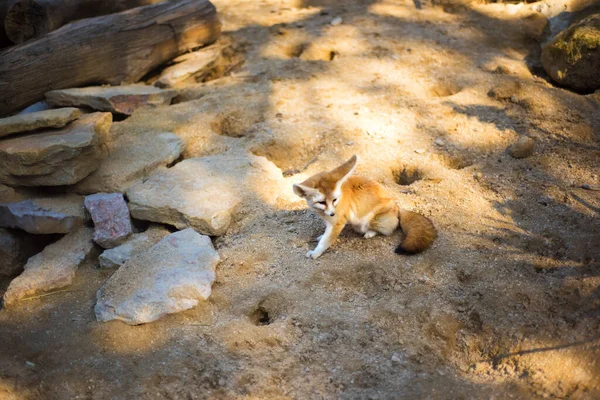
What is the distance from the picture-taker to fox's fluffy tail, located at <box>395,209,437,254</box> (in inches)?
154

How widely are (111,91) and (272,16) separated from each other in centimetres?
324

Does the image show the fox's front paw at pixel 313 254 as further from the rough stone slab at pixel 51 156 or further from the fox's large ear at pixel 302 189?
the rough stone slab at pixel 51 156

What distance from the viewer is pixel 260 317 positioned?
3.73 m

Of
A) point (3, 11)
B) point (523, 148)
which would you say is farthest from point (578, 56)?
point (3, 11)

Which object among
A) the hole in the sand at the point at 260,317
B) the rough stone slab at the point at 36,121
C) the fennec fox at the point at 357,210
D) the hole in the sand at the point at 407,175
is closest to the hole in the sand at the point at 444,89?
the hole in the sand at the point at 407,175

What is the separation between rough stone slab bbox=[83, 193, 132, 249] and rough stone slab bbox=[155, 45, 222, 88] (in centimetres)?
235

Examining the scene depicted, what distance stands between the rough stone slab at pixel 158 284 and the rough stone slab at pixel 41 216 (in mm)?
1047

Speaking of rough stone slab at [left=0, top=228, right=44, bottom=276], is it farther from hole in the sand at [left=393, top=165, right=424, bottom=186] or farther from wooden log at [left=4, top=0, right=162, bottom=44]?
hole in the sand at [left=393, top=165, right=424, bottom=186]

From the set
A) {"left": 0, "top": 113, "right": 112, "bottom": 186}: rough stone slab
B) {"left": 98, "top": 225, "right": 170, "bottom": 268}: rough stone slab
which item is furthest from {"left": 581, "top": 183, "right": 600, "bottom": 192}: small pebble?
{"left": 0, "top": 113, "right": 112, "bottom": 186}: rough stone slab

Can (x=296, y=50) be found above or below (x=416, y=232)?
above

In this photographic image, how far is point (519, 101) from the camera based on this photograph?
582 cm

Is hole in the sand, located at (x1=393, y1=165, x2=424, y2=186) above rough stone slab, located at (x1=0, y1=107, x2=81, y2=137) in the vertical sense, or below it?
below

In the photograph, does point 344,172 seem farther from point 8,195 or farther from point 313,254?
point 8,195

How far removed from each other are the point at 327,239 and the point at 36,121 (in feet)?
9.95
